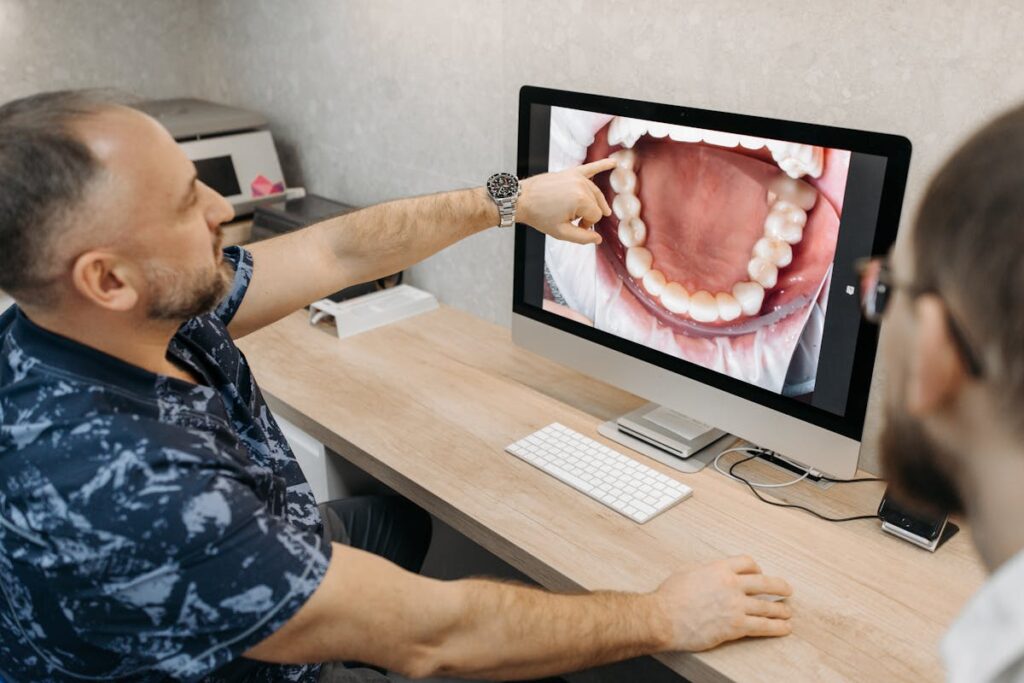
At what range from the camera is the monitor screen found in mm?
1198

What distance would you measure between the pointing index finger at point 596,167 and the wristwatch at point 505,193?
0.13m

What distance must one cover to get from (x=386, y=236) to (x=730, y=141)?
24.6 inches

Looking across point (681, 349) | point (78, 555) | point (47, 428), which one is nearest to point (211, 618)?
point (78, 555)

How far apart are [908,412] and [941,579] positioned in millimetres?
569

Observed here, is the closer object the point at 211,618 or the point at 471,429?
the point at 211,618

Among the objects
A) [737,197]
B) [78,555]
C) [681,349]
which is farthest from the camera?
[681,349]

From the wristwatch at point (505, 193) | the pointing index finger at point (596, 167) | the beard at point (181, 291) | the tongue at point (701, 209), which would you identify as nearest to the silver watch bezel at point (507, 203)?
the wristwatch at point (505, 193)

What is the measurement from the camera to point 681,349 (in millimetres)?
1455

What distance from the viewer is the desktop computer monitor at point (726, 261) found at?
1.21 meters

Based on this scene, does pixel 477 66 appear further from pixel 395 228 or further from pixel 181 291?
pixel 181 291

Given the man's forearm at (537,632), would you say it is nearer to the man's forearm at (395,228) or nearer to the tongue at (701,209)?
the tongue at (701,209)

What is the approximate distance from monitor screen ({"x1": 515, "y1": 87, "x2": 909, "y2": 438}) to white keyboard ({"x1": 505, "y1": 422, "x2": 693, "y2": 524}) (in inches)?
6.9

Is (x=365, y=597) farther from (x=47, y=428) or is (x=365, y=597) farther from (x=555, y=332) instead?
(x=555, y=332)

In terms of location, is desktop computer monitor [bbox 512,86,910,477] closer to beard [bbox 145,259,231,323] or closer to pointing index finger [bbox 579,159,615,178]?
pointing index finger [bbox 579,159,615,178]
